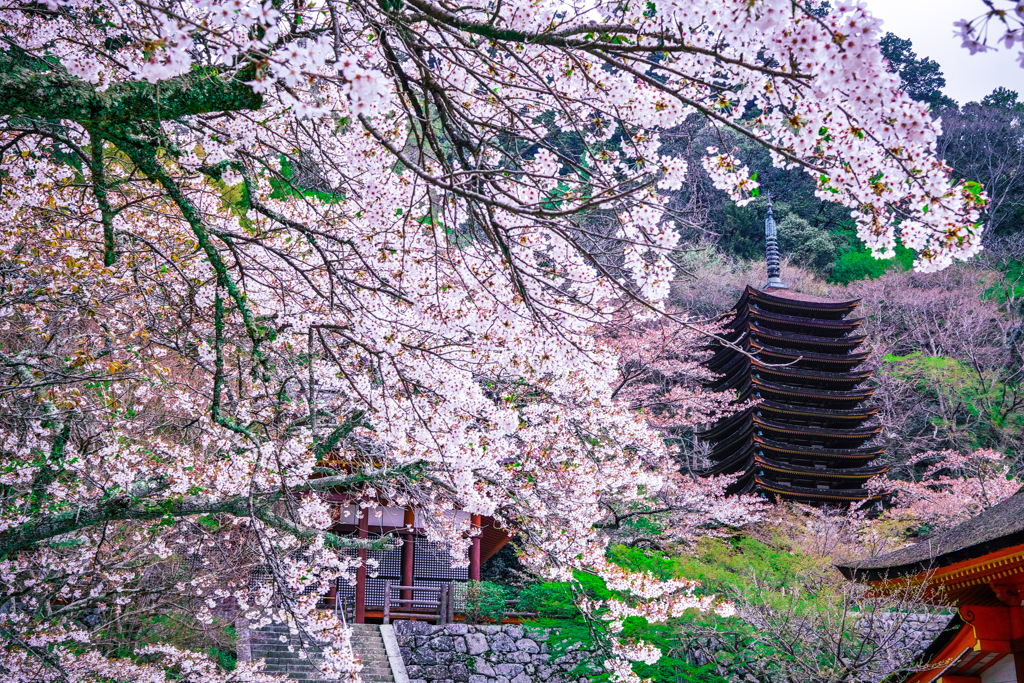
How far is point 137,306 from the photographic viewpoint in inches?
279

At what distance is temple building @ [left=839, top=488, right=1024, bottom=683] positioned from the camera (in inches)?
193

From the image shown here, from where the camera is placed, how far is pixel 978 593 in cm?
539

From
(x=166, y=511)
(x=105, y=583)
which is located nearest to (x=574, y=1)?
(x=166, y=511)

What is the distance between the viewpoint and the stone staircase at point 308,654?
411 inches

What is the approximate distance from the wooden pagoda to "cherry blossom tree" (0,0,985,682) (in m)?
8.63

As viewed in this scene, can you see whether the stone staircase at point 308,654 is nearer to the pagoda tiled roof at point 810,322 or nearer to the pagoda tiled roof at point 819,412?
the pagoda tiled roof at point 819,412

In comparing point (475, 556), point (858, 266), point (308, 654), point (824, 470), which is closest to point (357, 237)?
point (308, 654)

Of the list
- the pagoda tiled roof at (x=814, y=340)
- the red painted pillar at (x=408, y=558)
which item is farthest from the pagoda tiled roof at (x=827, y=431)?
the red painted pillar at (x=408, y=558)

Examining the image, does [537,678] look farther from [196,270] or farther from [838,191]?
[838,191]

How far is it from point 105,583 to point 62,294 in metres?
3.79

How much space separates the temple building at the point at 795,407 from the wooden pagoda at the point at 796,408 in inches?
1.0

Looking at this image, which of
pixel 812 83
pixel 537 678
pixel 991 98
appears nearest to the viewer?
pixel 812 83

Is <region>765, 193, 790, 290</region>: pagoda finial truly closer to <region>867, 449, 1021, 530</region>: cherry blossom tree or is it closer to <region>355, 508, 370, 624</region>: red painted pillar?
<region>867, 449, 1021, 530</region>: cherry blossom tree

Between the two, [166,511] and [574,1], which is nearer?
[574,1]
